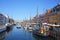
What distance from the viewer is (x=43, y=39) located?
31219 mm

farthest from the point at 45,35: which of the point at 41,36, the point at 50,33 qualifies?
the point at 50,33

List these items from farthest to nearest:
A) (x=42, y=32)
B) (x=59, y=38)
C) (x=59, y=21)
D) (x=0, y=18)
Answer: (x=0, y=18), (x=59, y=21), (x=42, y=32), (x=59, y=38)

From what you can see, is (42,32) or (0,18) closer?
(42,32)

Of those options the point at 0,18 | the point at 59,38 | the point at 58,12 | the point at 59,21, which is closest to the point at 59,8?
the point at 58,12

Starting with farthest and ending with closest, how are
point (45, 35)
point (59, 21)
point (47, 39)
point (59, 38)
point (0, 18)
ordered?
point (0, 18) → point (59, 21) → point (45, 35) → point (47, 39) → point (59, 38)

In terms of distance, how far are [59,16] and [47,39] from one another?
20.7m

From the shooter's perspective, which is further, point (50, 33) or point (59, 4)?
point (59, 4)

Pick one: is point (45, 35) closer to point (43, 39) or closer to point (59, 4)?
point (43, 39)

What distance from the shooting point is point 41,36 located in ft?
111

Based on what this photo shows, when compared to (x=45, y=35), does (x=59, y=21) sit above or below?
above

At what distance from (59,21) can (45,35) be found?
1737 centimetres

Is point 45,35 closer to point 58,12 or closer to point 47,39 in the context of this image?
point 47,39

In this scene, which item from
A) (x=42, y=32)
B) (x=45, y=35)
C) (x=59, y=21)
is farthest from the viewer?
(x=59, y=21)

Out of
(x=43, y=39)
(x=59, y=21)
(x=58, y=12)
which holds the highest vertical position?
(x=58, y=12)
